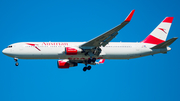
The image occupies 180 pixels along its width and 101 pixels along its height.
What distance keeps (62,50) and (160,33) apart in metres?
18.6

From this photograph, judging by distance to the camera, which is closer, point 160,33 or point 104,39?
point 104,39

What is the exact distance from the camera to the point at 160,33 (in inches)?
2190

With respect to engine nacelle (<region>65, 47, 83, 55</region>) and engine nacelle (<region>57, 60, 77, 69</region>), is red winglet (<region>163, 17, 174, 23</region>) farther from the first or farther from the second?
engine nacelle (<region>57, 60, 77, 69</region>)

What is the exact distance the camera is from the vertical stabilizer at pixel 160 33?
54834 millimetres

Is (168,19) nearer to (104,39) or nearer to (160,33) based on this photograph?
(160,33)

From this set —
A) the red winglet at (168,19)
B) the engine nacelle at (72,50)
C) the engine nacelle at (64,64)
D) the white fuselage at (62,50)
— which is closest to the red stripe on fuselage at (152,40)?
the white fuselage at (62,50)

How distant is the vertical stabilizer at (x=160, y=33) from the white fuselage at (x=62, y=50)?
2.28 m

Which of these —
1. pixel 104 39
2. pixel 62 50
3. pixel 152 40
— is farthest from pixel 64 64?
pixel 152 40

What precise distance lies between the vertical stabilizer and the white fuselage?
2277mm

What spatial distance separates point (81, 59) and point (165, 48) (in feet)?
47.8

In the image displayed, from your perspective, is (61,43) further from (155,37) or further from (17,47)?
(155,37)

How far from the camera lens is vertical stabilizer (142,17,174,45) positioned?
54.8 meters

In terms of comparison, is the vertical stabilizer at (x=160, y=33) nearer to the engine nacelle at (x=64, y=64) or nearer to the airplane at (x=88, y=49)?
the airplane at (x=88, y=49)

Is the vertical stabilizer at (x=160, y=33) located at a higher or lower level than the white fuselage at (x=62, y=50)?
higher
